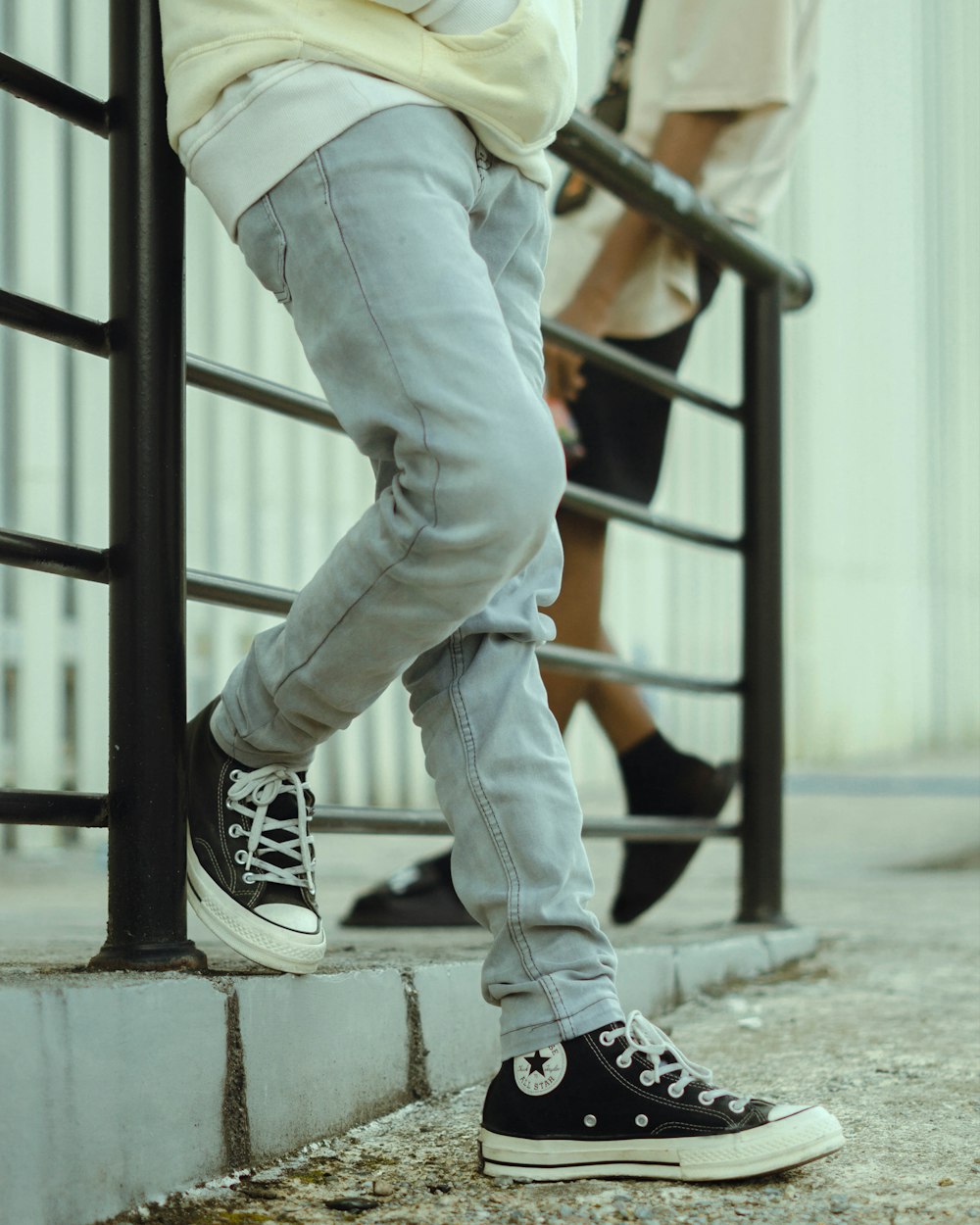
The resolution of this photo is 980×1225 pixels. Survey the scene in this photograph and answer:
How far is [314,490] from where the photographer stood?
416 cm

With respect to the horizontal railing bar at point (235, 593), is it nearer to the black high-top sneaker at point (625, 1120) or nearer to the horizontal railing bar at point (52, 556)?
the horizontal railing bar at point (52, 556)

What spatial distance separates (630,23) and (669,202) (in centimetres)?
53

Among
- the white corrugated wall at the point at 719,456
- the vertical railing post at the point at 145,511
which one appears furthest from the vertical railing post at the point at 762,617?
the white corrugated wall at the point at 719,456

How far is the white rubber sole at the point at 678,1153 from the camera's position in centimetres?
92

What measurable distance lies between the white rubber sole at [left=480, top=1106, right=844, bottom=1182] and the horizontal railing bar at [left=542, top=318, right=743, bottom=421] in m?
0.83

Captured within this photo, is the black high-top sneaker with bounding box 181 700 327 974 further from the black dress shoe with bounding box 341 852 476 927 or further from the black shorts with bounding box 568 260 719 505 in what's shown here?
the black shorts with bounding box 568 260 719 505

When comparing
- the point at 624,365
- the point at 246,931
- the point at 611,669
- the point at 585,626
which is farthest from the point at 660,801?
the point at 246,931

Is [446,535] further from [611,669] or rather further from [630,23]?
[630,23]

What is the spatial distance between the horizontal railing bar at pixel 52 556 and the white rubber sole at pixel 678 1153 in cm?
46

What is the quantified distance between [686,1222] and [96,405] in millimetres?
2978

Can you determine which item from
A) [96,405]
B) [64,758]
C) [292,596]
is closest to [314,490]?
[96,405]

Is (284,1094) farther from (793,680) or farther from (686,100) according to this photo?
(793,680)

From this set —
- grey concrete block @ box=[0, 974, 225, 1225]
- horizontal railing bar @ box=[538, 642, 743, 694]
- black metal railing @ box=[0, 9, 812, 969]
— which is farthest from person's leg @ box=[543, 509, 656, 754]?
grey concrete block @ box=[0, 974, 225, 1225]

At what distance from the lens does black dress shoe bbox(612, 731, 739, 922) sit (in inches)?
77.2
